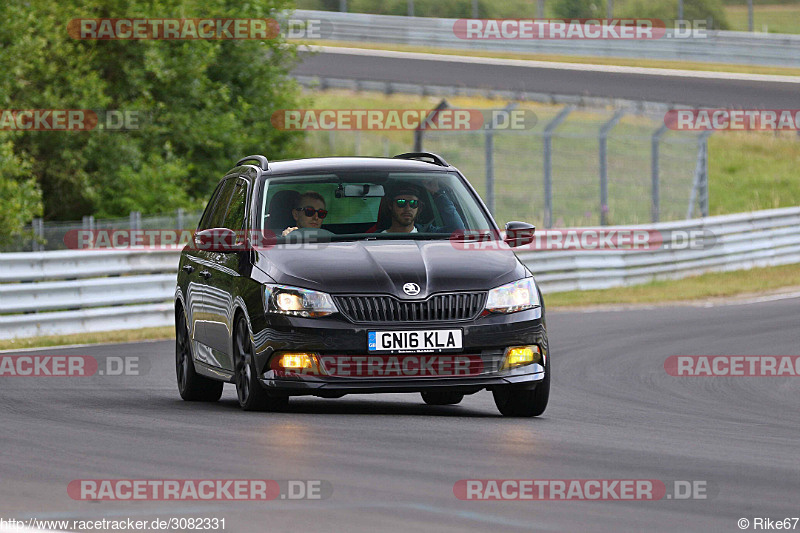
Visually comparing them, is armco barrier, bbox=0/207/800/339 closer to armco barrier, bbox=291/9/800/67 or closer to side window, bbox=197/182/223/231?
side window, bbox=197/182/223/231

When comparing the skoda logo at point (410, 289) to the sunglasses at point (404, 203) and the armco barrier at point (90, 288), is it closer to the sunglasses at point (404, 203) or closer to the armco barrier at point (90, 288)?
the sunglasses at point (404, 203)

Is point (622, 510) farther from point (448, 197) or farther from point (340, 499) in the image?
point (448, 197)

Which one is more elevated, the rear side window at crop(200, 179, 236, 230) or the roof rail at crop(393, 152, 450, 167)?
the roof rail at crop(393, 152, 450, 167)

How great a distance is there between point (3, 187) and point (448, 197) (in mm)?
16352

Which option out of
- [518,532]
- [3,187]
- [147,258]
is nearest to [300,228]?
[518,532]

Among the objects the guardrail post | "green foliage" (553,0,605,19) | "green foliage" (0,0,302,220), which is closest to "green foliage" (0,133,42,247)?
"green foliage" (0,0,302,220)

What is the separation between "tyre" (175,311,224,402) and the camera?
11.5m

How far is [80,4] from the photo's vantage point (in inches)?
1243

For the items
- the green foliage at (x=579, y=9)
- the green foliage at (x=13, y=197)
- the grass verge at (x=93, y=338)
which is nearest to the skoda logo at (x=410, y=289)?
the grass verge at (x=93, y=338)

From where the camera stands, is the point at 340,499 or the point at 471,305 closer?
the point at 340,499

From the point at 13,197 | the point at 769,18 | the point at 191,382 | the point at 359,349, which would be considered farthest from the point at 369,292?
the point at 769,18

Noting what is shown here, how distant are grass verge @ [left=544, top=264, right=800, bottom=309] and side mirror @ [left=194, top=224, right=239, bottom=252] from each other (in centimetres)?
1268

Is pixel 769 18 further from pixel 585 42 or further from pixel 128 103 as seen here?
pixel 128 103

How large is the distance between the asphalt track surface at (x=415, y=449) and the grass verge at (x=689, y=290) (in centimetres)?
976
